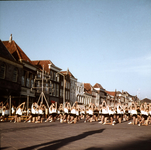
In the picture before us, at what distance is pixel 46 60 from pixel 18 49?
1225cm

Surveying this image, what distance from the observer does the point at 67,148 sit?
680cm

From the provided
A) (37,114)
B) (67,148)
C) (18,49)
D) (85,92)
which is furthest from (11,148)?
(85,92)

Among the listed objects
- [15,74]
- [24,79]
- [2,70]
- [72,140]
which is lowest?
[72,140]

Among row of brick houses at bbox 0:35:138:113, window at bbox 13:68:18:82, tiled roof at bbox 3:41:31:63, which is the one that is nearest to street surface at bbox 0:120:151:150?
row of brick houses at bbox 0:35:138:113

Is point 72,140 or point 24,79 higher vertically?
point 24,79

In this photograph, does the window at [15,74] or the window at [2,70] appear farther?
the window at [15,74]

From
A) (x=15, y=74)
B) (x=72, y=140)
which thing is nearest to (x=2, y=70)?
(x=15, y=74)

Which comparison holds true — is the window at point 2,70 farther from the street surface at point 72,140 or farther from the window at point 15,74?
the street surface at point 72,140

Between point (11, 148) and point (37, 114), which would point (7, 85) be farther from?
point (11, 148)

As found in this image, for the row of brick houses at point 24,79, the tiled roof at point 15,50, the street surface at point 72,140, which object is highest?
the tiled roof at point 15,50

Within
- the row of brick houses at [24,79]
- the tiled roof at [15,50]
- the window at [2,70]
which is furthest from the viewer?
the tiled roof at [15,50]

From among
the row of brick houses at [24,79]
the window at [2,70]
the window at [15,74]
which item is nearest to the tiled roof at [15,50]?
the row of brick houses at [24,79]

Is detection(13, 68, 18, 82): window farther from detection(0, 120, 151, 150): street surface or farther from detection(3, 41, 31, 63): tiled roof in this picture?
detection(0, 120, 151, 150): street surface

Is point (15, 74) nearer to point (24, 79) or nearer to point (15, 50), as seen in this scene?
point (24, 79)
